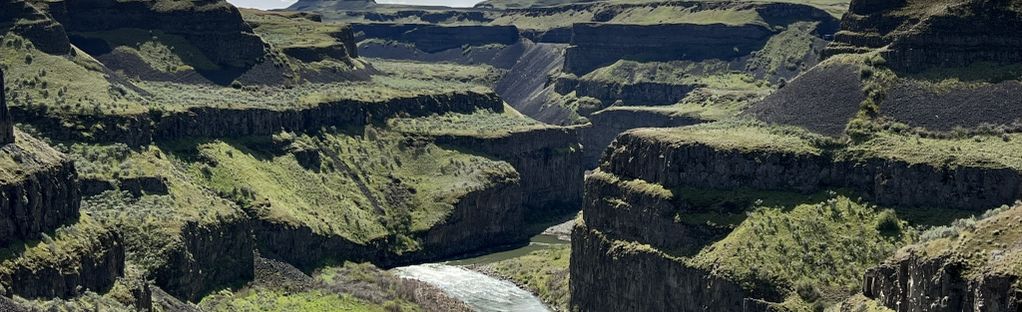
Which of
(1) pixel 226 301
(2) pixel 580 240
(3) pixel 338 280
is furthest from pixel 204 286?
(2) pixel 580 240

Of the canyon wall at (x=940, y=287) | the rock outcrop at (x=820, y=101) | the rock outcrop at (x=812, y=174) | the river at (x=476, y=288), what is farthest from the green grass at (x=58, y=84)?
the canyon wall at (x=940, y=287)

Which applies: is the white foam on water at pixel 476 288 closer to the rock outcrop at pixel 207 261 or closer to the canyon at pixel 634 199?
the canyon at pixel 634 199

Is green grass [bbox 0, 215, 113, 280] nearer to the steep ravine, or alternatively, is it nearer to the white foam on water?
the steep ravine

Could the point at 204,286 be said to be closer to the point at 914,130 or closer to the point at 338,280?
the point at 338,280

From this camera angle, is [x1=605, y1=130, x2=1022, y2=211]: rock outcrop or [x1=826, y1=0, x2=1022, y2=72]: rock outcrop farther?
[x1=826, y1=0, x2=1022, y2=72]: rock outcrop

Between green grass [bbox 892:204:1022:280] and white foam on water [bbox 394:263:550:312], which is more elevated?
green grass [bbox 892:204:1022:280]

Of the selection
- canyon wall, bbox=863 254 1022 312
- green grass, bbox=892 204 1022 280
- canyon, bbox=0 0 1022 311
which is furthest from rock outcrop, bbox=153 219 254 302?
green grass, bbox=892 204 1022 280

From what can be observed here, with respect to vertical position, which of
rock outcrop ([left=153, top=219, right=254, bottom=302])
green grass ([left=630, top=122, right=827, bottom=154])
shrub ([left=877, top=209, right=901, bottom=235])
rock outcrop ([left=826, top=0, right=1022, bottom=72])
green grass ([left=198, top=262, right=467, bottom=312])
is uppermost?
rock outcrop ([left=826, top=0, right=1022, bottom=72])

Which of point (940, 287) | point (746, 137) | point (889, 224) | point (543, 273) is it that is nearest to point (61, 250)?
point (940, 287)
